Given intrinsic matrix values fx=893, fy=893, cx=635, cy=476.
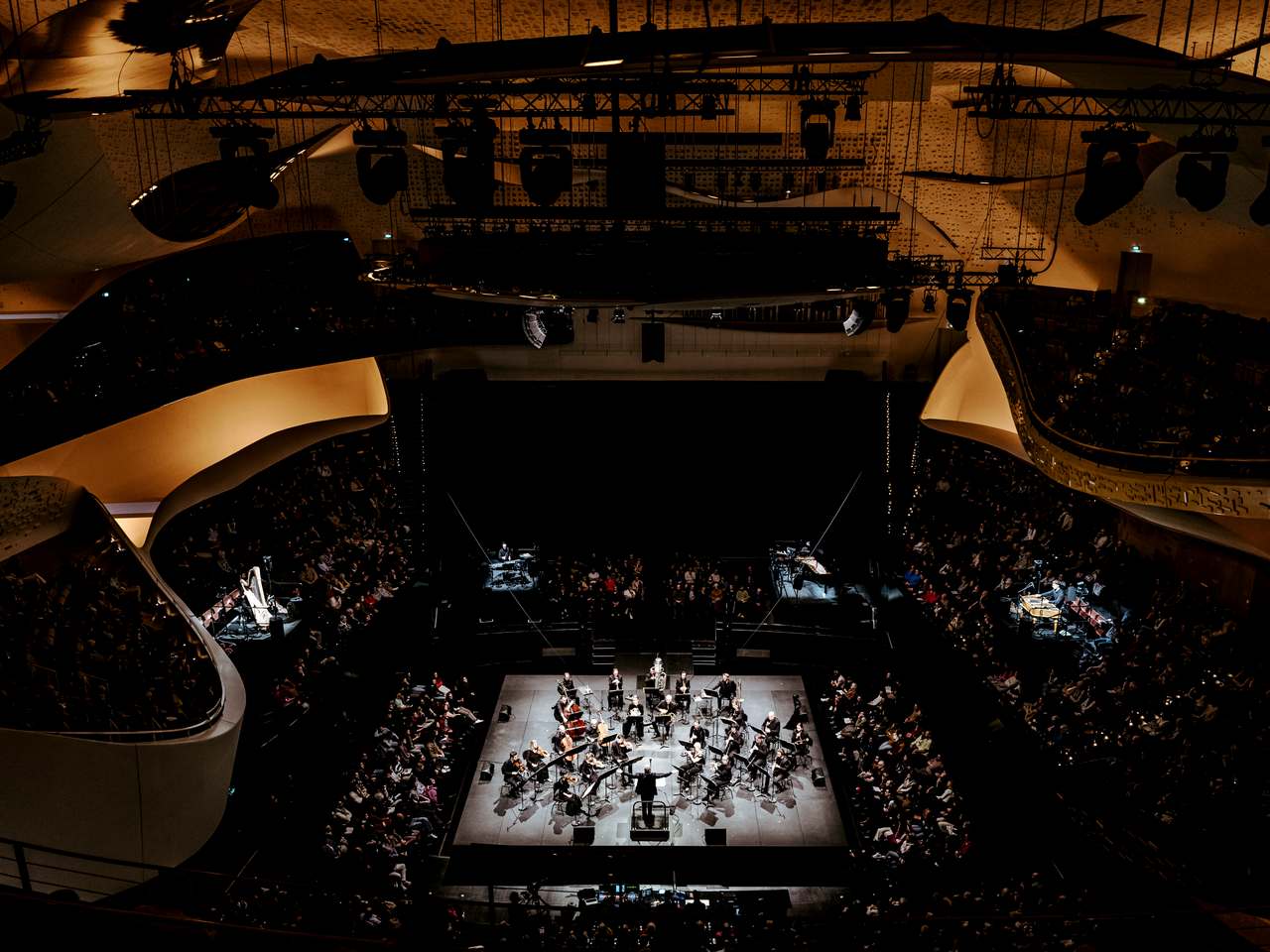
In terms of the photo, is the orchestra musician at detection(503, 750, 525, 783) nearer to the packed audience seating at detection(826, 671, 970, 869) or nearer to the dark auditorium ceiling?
the packed audience seating at detection(826, 671, 970, 869)

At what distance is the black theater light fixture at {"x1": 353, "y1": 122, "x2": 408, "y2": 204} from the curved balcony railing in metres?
7.68

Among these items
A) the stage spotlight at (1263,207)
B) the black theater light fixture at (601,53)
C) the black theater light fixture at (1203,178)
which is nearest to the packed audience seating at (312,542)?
the black theater light fixture at (601,53)

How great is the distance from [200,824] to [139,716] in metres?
1.06

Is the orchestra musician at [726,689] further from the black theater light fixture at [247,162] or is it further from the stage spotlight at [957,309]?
the black theater light fixture at [247,162]

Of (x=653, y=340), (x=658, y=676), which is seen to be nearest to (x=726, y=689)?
(x=658, y=676)

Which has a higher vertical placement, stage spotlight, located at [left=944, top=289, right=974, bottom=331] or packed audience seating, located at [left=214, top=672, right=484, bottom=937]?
stage spotlight, located at [left=944, top=289, right=974, bottom=331]

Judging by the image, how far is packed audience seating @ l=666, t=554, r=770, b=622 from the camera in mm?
15898

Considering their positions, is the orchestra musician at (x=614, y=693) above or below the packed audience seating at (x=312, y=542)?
below

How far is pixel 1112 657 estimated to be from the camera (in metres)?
10.5

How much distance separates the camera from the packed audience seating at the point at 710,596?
15.9 m

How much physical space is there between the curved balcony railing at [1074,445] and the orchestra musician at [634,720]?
6641 millimetres

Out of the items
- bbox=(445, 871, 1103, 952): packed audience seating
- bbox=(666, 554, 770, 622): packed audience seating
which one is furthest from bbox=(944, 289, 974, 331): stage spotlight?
bbox=(445, 871, 1103, 952): packed audience seating

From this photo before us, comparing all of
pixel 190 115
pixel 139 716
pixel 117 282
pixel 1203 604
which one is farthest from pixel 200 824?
pixel 1203 604

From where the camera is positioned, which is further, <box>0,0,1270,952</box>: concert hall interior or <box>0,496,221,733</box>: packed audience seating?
<box>0,496,221,733</box>: packed audience seating
